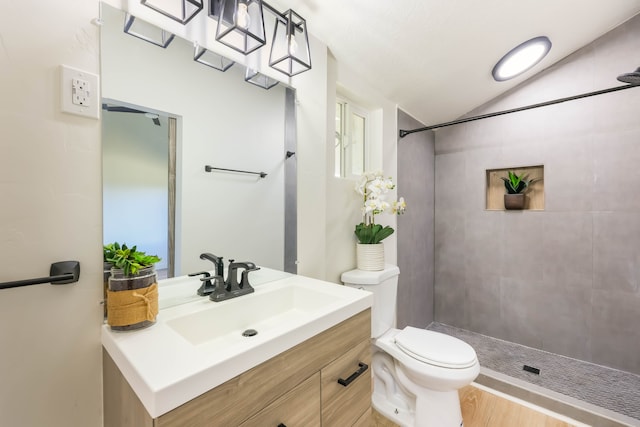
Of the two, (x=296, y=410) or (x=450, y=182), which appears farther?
(x=450, y=182)

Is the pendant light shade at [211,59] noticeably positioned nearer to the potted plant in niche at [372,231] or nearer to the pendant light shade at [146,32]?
the pendant light shade at [146,32]

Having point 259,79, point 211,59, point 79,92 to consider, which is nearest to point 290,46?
point 259,79

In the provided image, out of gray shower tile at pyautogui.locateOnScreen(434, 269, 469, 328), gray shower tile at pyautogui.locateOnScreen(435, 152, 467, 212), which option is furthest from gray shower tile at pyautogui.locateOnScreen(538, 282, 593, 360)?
gray shower tile at pyautogui.locateOnScreen(435, 152, 467, 212)

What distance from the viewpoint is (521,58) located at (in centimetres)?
204

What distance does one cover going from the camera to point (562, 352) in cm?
217

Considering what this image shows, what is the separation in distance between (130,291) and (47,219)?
27 centimetres

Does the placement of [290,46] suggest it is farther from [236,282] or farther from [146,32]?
[236,282]

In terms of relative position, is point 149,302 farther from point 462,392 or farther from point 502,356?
point 502,356

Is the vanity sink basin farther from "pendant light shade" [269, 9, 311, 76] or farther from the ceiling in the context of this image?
the ceiling

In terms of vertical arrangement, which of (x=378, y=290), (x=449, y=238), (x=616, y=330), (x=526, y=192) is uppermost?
(x=526, y=192)

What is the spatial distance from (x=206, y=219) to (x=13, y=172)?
0.52 meters

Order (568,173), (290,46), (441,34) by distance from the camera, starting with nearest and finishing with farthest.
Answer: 1. (290,46)
2. (441,34)
3. (568,173)

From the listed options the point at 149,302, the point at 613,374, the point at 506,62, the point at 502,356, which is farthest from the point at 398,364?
the point at 506,62

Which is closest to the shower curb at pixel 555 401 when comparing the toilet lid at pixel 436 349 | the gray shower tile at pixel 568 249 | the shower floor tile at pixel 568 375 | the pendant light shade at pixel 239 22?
the shower floor tile at pixel 568 375
